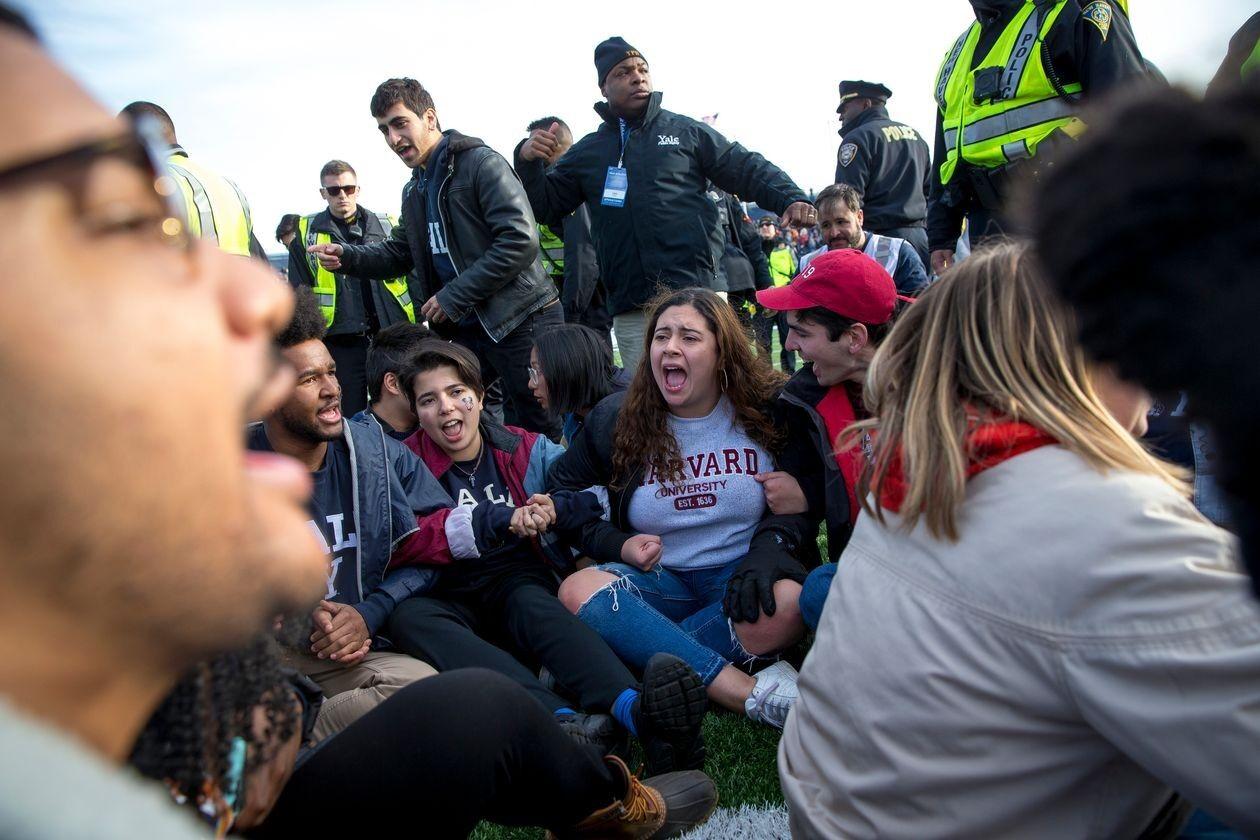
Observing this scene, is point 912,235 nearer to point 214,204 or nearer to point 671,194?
point 671,194

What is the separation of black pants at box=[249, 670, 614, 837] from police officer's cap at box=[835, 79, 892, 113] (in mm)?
6040

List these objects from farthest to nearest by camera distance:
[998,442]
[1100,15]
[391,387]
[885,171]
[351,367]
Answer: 1. [351,367]
2. [885,171]
3. [391,387]
4. [1100,15]
5. [998,442]

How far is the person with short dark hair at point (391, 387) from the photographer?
13.8 ft

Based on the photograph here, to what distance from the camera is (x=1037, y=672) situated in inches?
46.2

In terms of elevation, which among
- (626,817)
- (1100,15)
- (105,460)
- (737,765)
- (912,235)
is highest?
(1100,15)

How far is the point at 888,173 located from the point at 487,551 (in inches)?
172

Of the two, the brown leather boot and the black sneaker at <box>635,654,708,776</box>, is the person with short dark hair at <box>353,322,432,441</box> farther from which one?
the brown leather boot

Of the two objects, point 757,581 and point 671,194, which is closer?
point 757,581

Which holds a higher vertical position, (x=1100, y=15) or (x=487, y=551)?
(x=1100, y=15)

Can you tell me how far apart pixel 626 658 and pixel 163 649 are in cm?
245

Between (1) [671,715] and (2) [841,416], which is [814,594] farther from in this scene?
(2) [841,416]

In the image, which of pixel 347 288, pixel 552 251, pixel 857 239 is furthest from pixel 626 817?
pixel 552 251

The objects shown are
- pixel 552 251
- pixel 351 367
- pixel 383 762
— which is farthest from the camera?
pixel 552 251

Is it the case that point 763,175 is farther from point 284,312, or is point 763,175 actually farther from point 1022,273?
point 284,312
